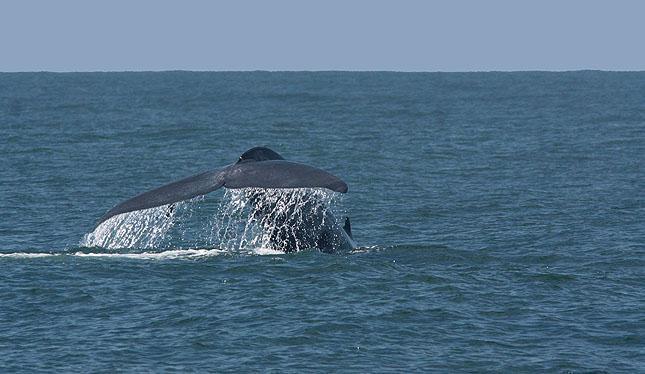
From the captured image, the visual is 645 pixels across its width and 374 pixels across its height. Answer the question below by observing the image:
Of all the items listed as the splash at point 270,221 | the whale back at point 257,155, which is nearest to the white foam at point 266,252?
the splash at point 270,221

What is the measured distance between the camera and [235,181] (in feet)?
65.1

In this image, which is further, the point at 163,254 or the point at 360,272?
the point at 163,254

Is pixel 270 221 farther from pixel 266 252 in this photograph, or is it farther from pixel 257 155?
pixel 257 155

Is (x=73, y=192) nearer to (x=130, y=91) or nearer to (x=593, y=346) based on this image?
(x=593, y=346)

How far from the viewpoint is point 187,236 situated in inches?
1141

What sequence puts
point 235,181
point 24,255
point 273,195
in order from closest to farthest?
1. point 235,181
2. point 273,195
3. point 24,255

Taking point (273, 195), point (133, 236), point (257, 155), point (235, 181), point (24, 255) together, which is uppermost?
point (257, 155)

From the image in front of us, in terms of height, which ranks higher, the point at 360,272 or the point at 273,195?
the point at 273,195

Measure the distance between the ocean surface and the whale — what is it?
345 millimetres

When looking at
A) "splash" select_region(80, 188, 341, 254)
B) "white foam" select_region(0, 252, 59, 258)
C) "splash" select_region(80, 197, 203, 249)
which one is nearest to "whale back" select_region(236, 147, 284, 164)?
"splash" select_region(80, 188, 341, 254)

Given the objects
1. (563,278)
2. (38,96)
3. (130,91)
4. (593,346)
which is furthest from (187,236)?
(130,91)

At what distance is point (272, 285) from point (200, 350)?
13.2 feet

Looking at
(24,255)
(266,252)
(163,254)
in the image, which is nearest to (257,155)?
(266,252)

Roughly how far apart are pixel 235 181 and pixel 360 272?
4003 millimetres
